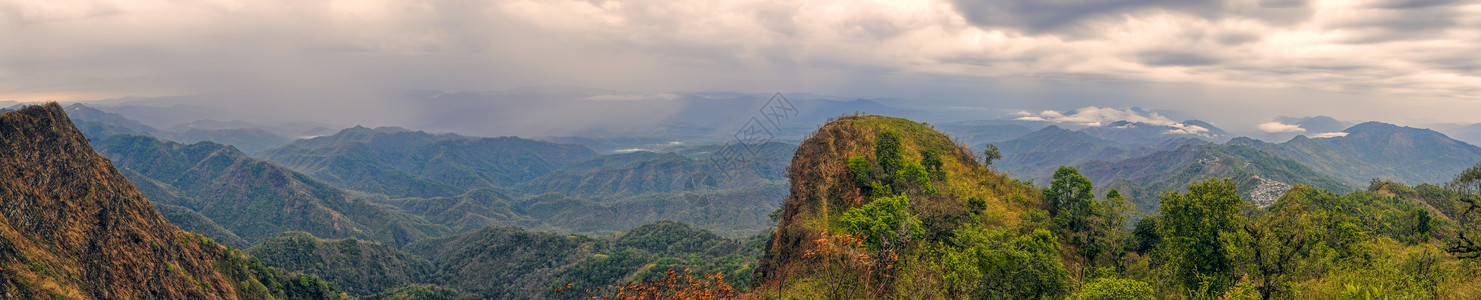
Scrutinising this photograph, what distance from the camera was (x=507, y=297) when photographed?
190 m

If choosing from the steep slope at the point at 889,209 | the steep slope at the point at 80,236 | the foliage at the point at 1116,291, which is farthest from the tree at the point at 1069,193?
the steep slope at the point at 80,236

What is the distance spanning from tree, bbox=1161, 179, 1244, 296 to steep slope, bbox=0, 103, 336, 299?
121 metres

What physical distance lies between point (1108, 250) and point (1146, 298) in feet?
73.2

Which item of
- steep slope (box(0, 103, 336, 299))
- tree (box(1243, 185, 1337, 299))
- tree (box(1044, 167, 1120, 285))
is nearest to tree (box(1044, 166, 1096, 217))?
tree (box(1044, 167, 1120, 285))

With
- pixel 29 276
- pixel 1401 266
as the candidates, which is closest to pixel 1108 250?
pixel 1401 266

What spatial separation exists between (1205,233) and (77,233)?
14591 centimetres

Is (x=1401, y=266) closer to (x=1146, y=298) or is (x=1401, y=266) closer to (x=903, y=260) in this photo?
(x=1146, y=298)

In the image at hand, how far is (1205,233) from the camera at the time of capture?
137ft

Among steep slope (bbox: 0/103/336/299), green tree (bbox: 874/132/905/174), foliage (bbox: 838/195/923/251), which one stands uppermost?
green tree (bbox: 874/132/905/174)

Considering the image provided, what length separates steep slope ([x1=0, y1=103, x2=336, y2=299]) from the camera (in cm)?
7606

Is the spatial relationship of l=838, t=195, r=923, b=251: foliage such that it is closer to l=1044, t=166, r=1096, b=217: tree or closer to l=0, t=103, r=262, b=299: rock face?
l=1044, t=166, r=1096, b=217: tree

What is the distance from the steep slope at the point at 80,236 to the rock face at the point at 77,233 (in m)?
0.14

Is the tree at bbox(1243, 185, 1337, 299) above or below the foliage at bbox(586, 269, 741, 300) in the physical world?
below

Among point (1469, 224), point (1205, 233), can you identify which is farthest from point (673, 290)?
point (1469, 224)
